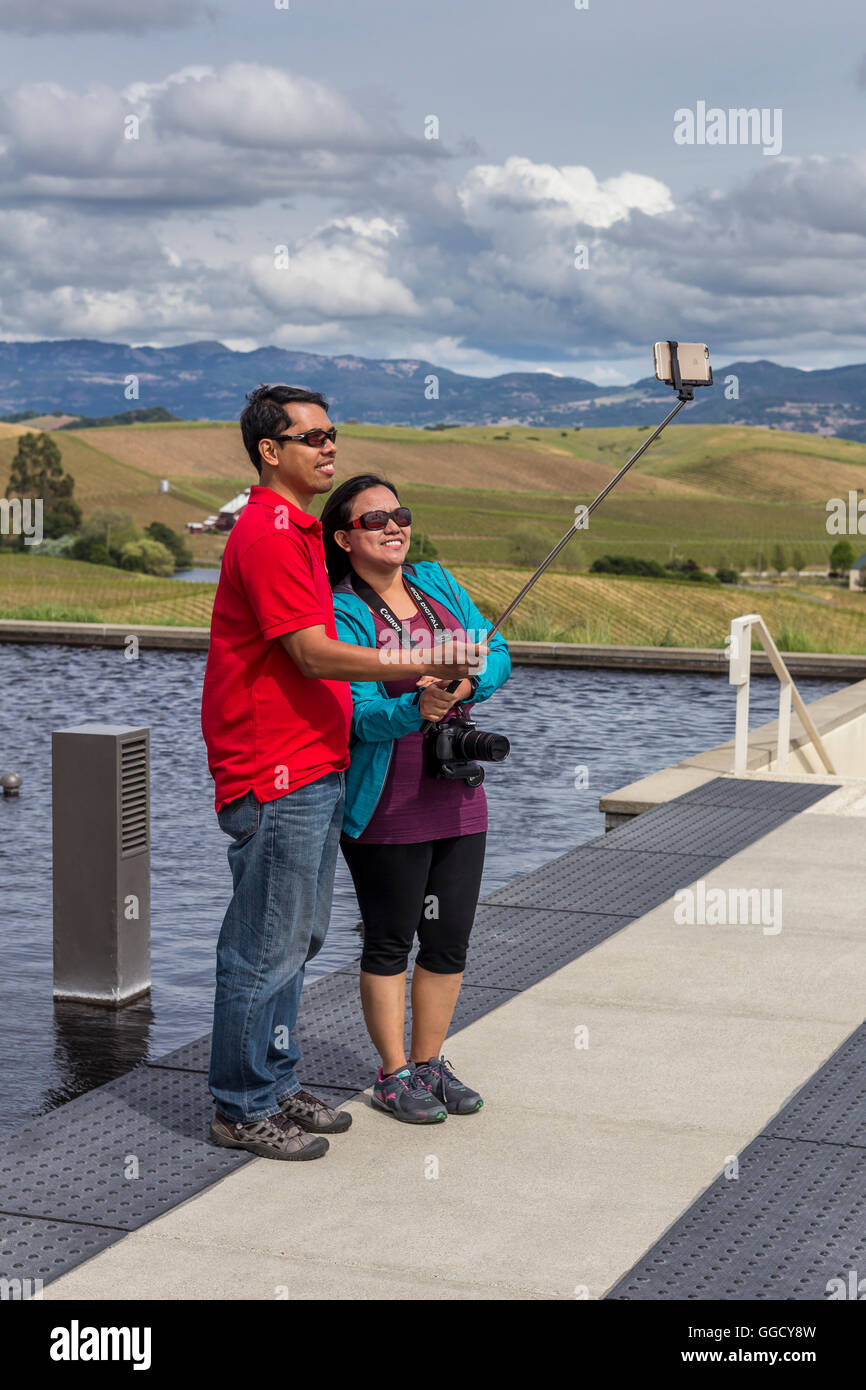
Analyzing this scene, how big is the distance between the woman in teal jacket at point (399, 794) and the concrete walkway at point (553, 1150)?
36cm

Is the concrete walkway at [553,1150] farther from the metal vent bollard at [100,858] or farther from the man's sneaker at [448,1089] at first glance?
the metal vent bollard at [100,858]

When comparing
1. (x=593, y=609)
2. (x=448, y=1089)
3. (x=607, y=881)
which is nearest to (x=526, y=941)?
(x=607, y=881)

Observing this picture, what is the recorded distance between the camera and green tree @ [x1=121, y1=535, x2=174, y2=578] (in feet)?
187

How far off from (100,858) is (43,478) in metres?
81.3

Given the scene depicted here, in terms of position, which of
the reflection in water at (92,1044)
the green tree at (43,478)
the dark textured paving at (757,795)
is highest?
the green tree at (43,478)

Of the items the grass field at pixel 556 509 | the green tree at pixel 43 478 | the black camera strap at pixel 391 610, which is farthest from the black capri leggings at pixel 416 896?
the green tree at pixel 43 478

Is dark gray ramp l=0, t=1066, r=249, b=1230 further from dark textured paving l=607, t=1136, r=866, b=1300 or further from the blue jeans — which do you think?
dark textured paving l=607, t=1136, r=866, b=1300

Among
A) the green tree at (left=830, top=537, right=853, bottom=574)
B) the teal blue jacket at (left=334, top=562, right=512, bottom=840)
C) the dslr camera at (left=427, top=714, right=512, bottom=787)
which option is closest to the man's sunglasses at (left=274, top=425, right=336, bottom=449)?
the teal blue jacket at (left=334, top=562, right=512, bottom=840)

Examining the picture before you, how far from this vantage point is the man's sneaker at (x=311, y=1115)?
169 inches

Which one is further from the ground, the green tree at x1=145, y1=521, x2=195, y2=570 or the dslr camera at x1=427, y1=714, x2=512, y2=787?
the green tree at x1=145, y1=521, x2=195, y2=570

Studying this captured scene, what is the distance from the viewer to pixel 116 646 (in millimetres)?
21422

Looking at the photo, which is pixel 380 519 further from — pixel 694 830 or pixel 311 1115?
pixel 694 830

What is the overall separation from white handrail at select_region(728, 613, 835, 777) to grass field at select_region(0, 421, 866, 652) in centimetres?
1027

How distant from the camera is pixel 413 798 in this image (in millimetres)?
4191
